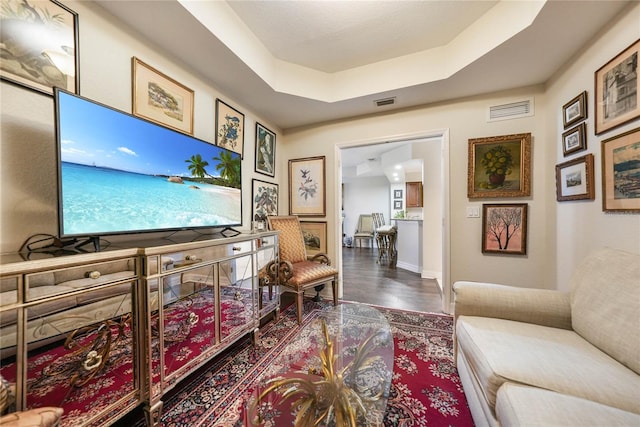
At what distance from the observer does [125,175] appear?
1.28 m

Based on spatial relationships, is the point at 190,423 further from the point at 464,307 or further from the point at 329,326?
the point at 464,307

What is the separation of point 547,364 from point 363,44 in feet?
8.71

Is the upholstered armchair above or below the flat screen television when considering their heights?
below

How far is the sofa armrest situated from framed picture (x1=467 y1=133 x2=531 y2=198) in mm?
1309

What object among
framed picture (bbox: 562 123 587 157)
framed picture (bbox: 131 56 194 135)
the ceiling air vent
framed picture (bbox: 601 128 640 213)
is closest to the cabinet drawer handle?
framed picture (bbox: 131 56 194 135)

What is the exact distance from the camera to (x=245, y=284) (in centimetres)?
182

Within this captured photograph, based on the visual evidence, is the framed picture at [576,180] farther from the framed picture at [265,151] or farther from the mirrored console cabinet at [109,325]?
the framed picture at [265,151]

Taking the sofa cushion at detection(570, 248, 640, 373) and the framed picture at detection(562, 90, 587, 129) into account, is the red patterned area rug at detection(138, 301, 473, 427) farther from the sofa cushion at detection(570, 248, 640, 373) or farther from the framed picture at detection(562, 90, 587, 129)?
the framed picture at detection(562, 90, 587, 129)

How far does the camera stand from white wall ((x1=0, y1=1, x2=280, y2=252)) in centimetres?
106

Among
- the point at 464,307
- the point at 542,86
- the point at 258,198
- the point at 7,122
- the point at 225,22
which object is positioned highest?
the point at 225,22

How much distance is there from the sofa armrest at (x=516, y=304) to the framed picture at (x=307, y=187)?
200 centimetres

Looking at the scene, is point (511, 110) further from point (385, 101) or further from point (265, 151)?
point (265, 151)

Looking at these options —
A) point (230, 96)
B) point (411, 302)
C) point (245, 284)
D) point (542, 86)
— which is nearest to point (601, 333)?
point (411, 302)

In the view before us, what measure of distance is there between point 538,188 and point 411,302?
187 cm
